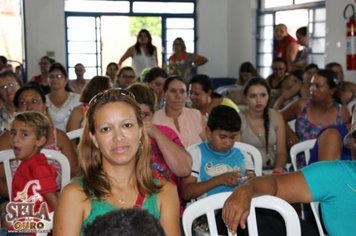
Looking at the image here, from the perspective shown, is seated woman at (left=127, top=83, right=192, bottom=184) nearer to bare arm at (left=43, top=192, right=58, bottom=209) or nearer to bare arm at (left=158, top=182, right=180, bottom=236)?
bare arm at (left=43, top=192, right=58, bottom=209)

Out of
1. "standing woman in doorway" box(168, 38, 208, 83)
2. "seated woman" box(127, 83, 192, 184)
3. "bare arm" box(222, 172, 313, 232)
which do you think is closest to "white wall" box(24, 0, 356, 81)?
"standing woman in doorway" box(168, 38, 208, 83)

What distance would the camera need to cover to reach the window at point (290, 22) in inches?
335

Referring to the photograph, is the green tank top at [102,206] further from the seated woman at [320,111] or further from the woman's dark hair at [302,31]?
the woman's dark hair at [302,31]

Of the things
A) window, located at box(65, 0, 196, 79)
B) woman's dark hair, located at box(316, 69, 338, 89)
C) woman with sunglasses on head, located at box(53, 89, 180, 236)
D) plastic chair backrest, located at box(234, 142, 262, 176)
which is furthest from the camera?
window, located at box(65, 0, 196, 79)

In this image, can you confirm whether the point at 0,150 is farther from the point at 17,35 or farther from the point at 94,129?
the point at 17,35

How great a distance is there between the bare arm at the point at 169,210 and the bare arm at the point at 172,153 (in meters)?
0.75

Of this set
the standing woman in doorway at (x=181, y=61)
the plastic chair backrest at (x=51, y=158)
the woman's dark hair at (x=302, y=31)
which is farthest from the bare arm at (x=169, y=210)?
the standing woman in doorway at (x=181, y=61)

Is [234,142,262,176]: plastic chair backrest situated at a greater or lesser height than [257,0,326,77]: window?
lesser

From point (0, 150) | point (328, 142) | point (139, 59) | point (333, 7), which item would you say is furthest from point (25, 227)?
point (139, 59)

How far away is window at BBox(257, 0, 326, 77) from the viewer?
8.50m

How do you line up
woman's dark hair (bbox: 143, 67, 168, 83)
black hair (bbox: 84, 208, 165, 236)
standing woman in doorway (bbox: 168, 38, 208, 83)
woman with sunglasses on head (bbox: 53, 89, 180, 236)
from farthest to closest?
standing woman in doorway (bbox: 168, 38, 208, 83), woman's dark hair (bbox: 143, 67, 168, 83), woman with sunglasses on head (bbox: 53, 89, 180, 236), black hair (bbox: 84, 208, 165, 236)

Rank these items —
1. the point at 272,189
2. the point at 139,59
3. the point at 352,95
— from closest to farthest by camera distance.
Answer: the point at 272,189 < the point at 352,95 < the point at 139,59

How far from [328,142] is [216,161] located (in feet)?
2.21

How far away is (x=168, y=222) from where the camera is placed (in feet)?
6.95
